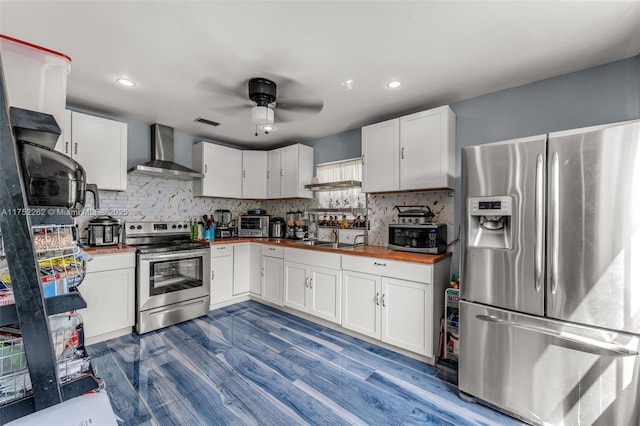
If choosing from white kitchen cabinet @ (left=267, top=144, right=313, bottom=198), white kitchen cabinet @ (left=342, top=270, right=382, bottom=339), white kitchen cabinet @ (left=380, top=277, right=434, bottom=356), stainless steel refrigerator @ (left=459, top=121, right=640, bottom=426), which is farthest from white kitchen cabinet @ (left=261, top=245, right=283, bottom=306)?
stainless steel refrigerator @ (left=459, top=121, right=640, bottom=426)

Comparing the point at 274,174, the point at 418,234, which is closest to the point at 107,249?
the point at 274,174

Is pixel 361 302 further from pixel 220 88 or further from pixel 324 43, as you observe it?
pixel 220 88

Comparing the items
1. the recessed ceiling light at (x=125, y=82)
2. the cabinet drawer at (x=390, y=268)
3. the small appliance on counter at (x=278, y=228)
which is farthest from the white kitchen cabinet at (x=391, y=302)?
the recessed ceiling light at (x=125, y=82)

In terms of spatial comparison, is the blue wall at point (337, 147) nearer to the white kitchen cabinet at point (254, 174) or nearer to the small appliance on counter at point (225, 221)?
the white kitchen cabinet at point (254, 174)

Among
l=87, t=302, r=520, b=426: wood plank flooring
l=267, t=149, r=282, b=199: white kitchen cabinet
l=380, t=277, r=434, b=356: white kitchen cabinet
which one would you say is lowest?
l=87, t=302, r=520, b=426: wood plank flooring

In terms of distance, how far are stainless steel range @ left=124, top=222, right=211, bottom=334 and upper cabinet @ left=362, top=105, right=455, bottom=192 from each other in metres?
2.27

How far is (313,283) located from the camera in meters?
3.19

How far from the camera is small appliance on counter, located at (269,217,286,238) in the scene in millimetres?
4273

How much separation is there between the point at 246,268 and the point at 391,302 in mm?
2237

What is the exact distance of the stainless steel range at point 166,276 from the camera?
9.75 feet

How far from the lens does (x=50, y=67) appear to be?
2.57 ft

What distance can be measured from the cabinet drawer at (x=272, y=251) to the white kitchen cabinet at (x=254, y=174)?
3.21ft

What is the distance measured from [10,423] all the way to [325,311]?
8.74 ft

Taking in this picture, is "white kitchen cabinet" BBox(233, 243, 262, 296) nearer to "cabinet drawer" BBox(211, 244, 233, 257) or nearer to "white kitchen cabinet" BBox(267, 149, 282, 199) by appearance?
"cabinet drawer" BBox(211, 244, 233, 257)
